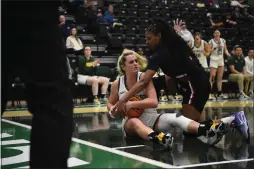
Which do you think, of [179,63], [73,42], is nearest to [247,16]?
[73,42]

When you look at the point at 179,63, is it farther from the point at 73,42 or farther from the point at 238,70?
the point at 238,70

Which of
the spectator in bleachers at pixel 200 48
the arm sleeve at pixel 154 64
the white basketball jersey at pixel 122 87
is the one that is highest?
the spectator in bleachers at pixel 200 48

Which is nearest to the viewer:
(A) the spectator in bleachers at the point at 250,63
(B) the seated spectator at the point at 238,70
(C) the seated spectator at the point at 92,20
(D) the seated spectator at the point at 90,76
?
(D) the seated spectator at the point at 90,76

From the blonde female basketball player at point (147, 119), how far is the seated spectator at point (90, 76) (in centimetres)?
536

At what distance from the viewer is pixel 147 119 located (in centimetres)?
439

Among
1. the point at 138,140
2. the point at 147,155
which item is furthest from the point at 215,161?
the point at 138,140

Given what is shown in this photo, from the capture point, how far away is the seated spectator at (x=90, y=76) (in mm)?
10008

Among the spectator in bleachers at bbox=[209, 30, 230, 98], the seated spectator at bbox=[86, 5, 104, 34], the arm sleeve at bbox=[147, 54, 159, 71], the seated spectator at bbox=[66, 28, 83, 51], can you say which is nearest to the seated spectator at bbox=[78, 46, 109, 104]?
the seated spectator at bbox=[66, 28, 83, 51]

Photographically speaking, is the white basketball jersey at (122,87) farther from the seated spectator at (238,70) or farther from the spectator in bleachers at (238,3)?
the spectator in bleachers at (238,3)

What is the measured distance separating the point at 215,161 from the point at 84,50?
7.54 meters

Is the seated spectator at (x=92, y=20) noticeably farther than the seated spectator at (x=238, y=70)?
Yes

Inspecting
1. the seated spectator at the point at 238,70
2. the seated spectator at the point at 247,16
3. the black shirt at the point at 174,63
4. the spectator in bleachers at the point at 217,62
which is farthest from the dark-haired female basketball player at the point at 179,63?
the seated spectator at the point at 247,16

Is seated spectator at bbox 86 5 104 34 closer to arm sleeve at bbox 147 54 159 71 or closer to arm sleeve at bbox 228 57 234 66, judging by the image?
arm sleeve at bbox 228 57 234 66

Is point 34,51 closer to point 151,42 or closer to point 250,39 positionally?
point 151,42
